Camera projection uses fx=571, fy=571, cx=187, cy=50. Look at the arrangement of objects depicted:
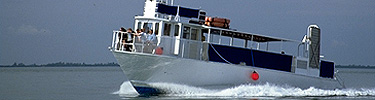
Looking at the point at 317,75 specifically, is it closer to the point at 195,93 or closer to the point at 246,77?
the point at 246,77

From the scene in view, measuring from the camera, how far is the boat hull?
70.4ft

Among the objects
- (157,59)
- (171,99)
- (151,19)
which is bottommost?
(171,99)

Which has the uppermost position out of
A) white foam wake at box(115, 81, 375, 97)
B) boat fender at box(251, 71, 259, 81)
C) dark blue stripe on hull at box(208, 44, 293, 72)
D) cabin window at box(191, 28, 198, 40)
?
cabin window at box(191, 28, 198, 40)

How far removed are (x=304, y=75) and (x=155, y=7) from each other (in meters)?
7.80

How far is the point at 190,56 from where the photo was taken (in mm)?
22469

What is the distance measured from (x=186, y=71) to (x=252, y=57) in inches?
133

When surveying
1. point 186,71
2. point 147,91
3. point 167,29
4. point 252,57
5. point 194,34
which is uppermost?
point 167,29

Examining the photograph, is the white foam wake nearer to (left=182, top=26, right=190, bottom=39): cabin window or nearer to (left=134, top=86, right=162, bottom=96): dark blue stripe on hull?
(left=134, top=86, right=162, bottom=96): dark blue stripe on hull

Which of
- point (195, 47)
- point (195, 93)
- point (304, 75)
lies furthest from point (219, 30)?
point (304, 75)

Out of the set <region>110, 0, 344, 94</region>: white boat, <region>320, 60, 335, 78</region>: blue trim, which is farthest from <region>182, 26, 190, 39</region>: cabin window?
<region>320, 60, 335, 78</region>: blue trim

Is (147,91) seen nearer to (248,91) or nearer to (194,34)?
(194,34)

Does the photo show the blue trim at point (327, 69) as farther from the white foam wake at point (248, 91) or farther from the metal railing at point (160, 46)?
the metal railing at point (160, 46)

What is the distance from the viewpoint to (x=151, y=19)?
885 inches

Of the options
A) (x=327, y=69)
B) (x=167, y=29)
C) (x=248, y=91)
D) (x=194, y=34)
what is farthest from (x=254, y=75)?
(x=327, y=69)
